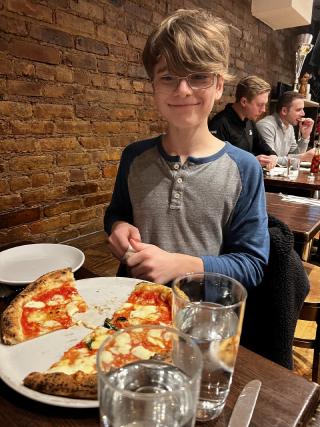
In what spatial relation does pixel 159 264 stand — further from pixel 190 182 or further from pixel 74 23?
pixel 74 23

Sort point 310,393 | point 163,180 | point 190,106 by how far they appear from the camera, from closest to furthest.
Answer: point 310,393
point 190,106
point 163,180

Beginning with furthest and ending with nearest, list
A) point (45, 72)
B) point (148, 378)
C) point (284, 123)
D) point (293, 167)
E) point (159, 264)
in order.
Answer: point (284, 123), point (293, 167), point (45, 72), point (159, 264), point (148, 378)

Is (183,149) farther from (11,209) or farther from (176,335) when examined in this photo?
(11,209)

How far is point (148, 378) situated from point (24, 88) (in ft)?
7.47

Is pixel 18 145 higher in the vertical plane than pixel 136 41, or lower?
lower

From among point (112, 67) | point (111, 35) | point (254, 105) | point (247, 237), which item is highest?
point (111, 35)

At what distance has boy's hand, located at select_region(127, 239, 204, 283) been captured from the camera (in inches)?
36.6

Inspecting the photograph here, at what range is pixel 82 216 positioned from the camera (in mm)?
2910

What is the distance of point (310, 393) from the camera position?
1.87ft

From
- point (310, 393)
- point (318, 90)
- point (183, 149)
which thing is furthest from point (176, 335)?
point (318, 90)

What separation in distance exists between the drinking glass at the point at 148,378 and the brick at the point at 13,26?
89.4 inches

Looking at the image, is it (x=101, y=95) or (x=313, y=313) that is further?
(x=101, y=95)

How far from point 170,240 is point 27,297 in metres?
0.51

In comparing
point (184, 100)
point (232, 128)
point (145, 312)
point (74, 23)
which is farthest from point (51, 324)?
point (232, 128)
